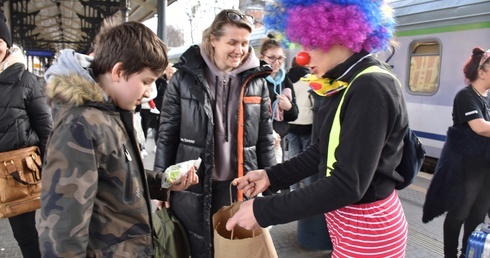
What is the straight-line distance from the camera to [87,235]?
4.59 feet

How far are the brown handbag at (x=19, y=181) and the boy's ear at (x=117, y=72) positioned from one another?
5.50 ft

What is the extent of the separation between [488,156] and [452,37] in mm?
3775

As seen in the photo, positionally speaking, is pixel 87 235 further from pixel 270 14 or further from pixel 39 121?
pixel 39 121

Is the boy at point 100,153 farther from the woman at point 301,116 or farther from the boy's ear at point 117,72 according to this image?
the woman at point 301,116

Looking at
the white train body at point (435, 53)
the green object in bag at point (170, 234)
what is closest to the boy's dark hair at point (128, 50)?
the green object in bag at point (170, 234)

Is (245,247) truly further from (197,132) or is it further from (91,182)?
(197,132)

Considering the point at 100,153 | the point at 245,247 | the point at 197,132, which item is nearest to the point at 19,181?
the point at 197,132

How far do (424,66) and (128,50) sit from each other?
635 cm

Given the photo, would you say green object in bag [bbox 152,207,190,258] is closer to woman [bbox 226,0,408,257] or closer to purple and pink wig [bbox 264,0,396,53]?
woman [bbox 226,0,408,257]

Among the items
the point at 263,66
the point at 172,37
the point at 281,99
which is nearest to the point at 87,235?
the point at 263,66

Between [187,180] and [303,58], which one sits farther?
[187,180]

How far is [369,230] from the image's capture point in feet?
5.33

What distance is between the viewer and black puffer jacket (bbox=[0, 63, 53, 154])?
2.82 m

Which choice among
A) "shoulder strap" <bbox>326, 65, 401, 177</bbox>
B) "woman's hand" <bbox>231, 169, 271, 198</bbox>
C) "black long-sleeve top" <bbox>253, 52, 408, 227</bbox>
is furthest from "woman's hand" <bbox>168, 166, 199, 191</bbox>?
"shoulder strap" <bbox>326, 65, 401, 177</bbox>
